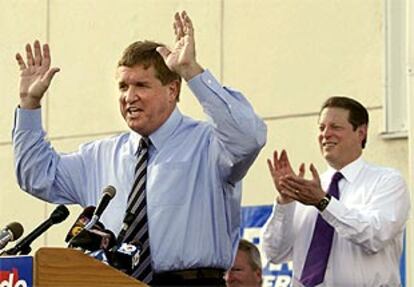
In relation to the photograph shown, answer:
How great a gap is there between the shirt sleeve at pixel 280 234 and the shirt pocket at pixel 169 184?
105cm

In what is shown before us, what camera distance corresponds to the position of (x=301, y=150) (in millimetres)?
10125

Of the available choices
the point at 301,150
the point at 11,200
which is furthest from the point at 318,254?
the point at 11,200

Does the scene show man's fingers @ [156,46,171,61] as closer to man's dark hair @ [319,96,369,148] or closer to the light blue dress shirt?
the light blue dress shirt

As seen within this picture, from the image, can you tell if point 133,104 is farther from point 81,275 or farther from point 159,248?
point 81,275

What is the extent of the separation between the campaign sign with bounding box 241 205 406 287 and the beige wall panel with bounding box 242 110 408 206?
110mm

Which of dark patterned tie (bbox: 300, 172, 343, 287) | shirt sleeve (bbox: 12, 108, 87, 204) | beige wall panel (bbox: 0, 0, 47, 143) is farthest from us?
beige wall panel (bbox: 0, 0, 47, 143)

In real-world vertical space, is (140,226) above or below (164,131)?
below

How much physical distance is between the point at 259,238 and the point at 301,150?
0.72m

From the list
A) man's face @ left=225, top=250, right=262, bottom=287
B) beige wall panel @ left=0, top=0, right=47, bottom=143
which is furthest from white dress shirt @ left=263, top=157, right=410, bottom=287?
beige wall panel @ left=0, top=0, right=47, bottom=143

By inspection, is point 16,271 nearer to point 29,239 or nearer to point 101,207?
point 29,239

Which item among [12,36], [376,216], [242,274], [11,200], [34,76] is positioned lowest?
[242,274]

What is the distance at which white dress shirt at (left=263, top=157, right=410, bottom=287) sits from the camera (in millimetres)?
6898

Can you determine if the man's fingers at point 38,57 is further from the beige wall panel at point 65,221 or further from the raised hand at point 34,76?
the beige wall panel at point 65,221

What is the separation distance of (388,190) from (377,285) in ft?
1.56
